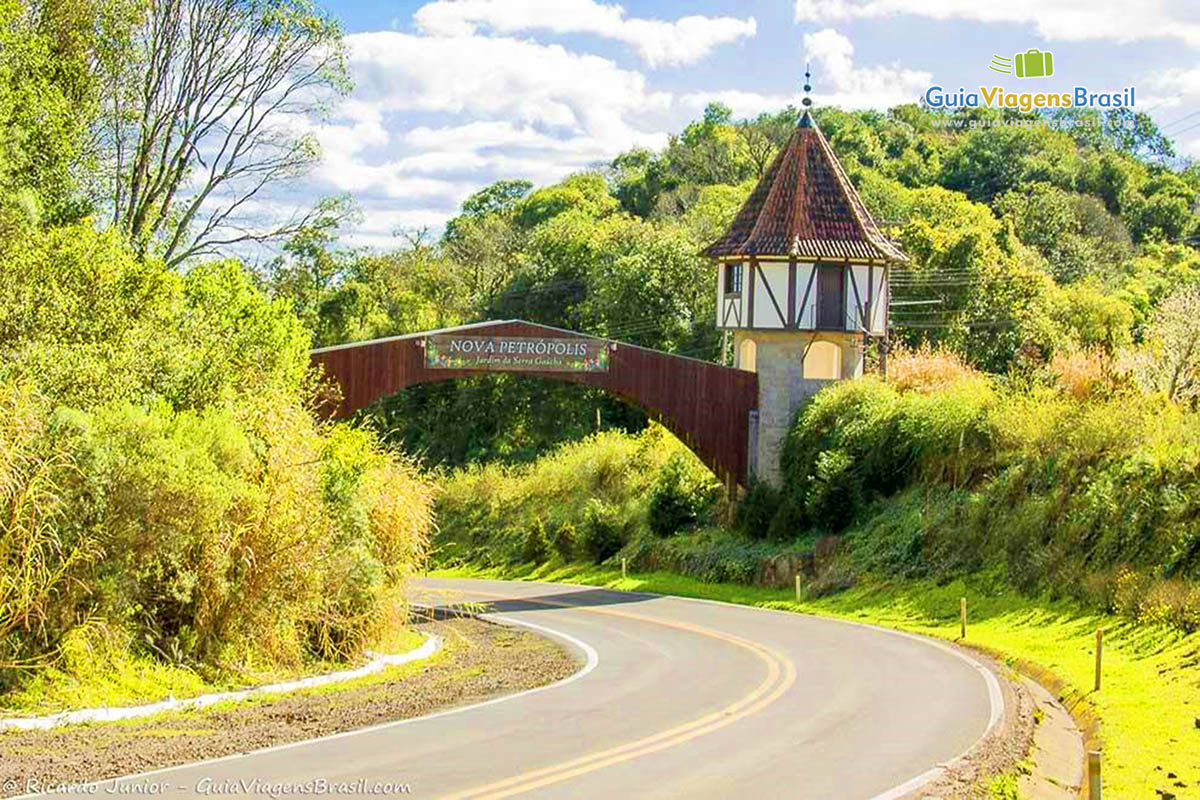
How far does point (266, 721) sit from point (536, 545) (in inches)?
1338

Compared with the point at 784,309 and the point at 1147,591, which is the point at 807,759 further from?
the point at 784,309

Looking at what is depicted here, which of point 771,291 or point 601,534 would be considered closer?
point 771,291

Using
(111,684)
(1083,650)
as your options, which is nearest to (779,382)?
(1083,650)

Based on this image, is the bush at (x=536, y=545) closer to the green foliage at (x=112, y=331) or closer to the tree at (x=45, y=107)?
the green foliage at (x=112, y=331)

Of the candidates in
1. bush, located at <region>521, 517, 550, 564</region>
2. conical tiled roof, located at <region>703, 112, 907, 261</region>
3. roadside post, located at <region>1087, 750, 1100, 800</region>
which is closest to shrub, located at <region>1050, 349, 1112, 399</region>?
conical tiled roof, located at <region>703, 112, 907, 261</region>

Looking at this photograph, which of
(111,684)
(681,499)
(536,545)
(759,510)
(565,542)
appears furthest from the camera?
(536,545)

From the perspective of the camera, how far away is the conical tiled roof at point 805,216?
40594 millimetres

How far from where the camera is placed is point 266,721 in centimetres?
1673

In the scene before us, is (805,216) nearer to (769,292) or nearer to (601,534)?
(769,292)

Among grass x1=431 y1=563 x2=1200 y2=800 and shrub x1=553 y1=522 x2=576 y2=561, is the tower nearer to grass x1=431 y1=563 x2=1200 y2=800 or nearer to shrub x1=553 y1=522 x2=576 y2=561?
grass x1=431 y1=563 x2=1200 y2=800

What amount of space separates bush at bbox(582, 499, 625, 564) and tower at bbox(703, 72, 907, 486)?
22.4 feet

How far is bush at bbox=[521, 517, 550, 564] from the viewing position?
50375 millimetres

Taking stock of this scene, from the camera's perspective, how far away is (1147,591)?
992 inches

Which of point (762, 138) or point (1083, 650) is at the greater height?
point (762, 138)
